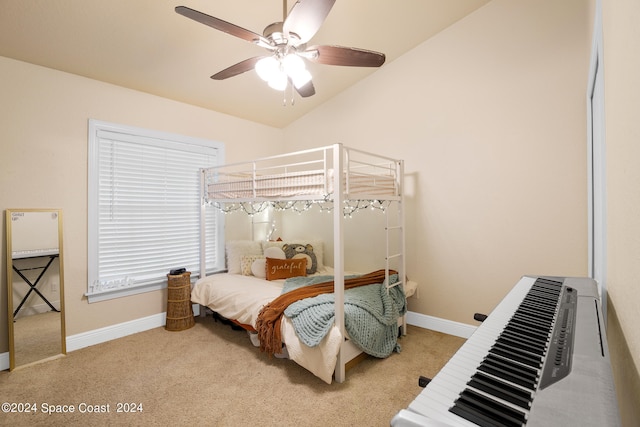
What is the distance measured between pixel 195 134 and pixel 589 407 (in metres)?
3.81

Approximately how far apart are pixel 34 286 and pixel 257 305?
74.8 inches

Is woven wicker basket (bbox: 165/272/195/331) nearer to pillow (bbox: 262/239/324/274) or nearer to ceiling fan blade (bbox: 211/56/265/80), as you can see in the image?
pillow (bbox: 262/239/324/274)

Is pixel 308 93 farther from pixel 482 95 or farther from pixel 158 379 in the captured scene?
pixel 158 379

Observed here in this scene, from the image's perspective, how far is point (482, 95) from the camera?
2770mm

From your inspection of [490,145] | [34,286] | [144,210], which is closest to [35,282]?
[34,286]

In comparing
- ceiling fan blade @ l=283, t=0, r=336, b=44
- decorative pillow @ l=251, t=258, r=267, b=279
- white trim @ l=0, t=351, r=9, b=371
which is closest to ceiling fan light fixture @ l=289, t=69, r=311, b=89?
ceiling fan blade @ l=283, t=0, r=336, b=44

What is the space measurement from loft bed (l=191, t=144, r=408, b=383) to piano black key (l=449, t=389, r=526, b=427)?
1.65 metres

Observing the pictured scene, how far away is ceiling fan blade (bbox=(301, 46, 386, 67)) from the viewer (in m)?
1.82

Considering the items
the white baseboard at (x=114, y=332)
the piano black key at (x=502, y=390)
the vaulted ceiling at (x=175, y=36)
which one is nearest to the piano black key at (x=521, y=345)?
the piano black key at (x=502, y=390)

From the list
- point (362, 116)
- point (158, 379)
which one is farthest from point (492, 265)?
point (158, 379)

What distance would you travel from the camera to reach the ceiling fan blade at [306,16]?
138 centimetres

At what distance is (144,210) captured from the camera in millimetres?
3178

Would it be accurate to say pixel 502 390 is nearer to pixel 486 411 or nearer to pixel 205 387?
pixel 486 411

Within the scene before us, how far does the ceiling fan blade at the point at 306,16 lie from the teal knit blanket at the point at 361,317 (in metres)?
1.84
